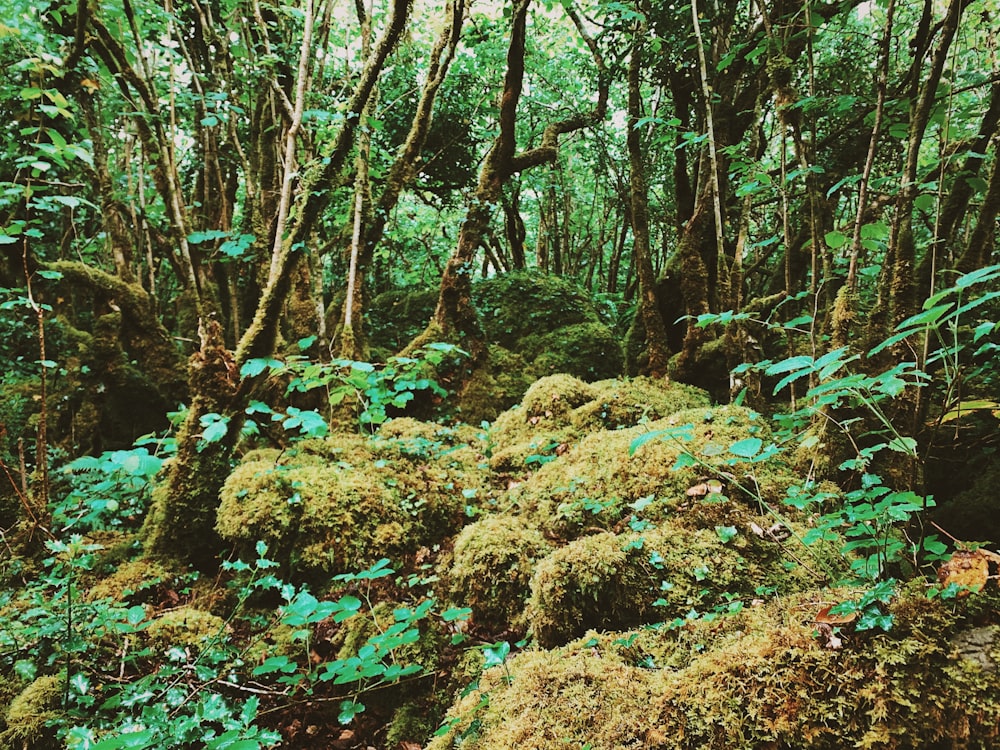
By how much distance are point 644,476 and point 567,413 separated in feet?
5.72

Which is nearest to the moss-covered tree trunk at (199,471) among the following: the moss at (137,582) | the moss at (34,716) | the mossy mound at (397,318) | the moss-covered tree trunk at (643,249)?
the moss at (137,582)

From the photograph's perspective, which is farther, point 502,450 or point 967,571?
point 502,450

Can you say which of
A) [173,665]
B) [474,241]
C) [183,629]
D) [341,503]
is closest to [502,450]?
[341,503]

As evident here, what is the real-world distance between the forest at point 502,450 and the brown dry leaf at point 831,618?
0.01 m

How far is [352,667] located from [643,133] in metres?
8.22

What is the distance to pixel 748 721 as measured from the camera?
128 centimetres

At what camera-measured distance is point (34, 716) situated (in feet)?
6.73

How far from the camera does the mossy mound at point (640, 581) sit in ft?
7.11

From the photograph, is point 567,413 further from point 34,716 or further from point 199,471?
point 34,716

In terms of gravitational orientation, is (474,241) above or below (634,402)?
A: above

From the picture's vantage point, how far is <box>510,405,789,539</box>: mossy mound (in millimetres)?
2908

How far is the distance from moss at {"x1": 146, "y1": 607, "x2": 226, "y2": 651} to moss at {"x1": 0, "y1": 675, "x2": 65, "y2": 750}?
443mm

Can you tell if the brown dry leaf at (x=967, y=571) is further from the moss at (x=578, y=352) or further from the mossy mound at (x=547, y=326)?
the moss at (x=578, y=352)

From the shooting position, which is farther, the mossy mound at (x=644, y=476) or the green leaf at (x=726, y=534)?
the mossy mound at (x=644, y=476)
